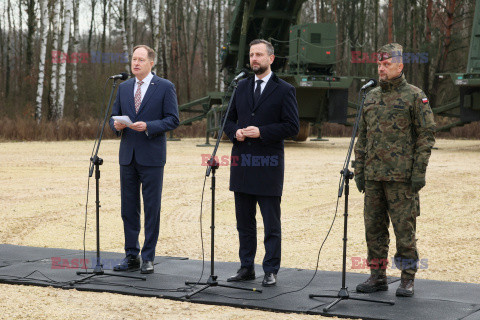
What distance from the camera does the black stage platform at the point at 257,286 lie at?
15.4ft

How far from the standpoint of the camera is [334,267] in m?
6.34

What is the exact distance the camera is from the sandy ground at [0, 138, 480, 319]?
4.92 m

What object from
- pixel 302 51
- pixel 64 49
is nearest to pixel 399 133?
pixel 302 51

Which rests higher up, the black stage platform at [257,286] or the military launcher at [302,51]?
the military launcher at [302,51]

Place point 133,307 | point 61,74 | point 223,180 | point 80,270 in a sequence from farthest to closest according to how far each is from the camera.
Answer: point 61,74, point 223,180, point 80,270, point 133,307

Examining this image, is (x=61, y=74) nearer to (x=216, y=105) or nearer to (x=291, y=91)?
(x=216, y=105)

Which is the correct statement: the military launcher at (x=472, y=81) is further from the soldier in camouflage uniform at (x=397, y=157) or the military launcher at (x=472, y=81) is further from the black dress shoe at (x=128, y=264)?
the black dress shoe at (x=128, y=264)

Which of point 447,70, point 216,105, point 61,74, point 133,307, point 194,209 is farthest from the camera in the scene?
point 447,70

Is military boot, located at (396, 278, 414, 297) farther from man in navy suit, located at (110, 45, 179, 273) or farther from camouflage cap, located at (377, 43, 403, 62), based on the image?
man in navy suit, located at (110, 45, 179, 273)

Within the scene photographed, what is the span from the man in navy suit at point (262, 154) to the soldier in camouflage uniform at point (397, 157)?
2.10 ft

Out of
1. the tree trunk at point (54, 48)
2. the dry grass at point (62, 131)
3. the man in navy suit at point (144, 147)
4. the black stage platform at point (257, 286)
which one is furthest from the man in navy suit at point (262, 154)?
the tree trunk at point (54, 48)

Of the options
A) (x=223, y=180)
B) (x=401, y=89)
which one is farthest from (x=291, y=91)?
(x=223, y=180)

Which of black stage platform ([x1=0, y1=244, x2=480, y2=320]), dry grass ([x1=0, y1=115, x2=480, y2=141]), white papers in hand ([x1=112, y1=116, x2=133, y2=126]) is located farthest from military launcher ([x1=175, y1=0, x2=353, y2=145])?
white papers in hand ([x1=112, y1=116, x2=133, y2=126])

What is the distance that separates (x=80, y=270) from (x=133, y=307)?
48.3 inches
